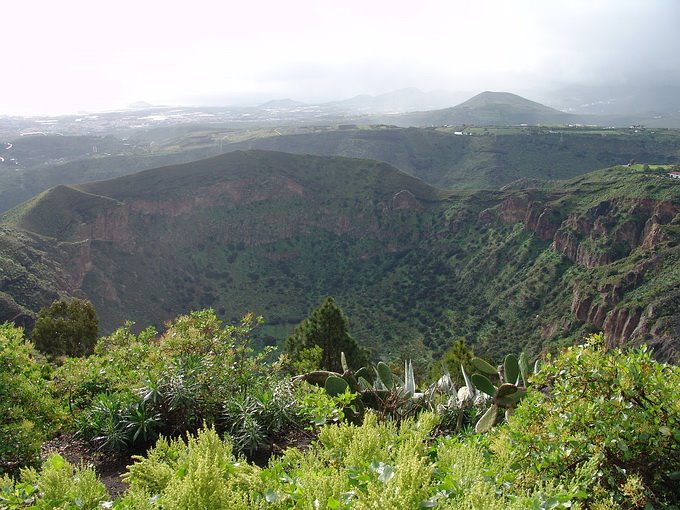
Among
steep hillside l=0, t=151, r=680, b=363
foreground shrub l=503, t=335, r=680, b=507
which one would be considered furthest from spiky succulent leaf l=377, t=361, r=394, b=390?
steep hillside l=0, t=151, r=680, b=363

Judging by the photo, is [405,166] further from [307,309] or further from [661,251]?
[661,251]

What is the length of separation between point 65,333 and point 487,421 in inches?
1060

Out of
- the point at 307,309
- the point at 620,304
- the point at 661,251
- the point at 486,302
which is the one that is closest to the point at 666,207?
the point at 661,251

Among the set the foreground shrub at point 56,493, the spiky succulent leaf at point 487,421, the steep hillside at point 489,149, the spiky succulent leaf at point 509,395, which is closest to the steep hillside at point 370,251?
the spiky succulent leaf at point 509,395

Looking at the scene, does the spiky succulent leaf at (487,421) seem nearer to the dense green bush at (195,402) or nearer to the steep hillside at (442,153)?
the dense green bush at (195,402)

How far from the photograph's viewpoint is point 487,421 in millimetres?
7527

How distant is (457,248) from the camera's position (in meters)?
74.4

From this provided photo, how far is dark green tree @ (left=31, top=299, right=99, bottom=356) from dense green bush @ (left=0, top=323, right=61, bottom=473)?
1917 cm

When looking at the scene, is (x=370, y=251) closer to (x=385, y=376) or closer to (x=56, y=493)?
(x=385, y=376)

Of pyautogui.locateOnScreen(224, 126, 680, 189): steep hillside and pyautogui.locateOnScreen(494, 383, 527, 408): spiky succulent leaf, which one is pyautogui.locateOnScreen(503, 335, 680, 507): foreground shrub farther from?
pyautogui.locateOnScreen(224, 126, 680, 189): steep hillside

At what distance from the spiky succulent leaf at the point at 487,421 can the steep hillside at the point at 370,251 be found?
128ft

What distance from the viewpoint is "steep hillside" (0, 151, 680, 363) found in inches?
1980

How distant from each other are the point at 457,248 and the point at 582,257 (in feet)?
67.3

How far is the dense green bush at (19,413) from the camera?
684 centimetres
